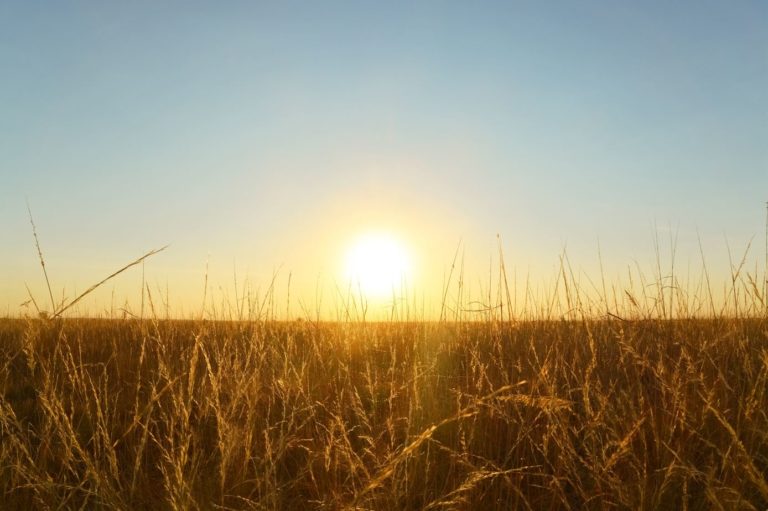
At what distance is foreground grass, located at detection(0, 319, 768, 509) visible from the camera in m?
1.69

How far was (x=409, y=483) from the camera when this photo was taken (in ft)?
6.22

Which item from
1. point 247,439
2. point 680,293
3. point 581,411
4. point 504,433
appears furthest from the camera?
point 680,293

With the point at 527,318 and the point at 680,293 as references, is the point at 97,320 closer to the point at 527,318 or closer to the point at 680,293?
the point at 527,318

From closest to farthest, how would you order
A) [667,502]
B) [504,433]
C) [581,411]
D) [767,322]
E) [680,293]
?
[667,502] < [504,433] < [581,411] < [767,322] < [680,293]

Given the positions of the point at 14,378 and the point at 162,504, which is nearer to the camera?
Result: the point at 162,504

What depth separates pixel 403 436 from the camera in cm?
253

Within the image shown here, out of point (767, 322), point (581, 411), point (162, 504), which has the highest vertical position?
point (767, 322)

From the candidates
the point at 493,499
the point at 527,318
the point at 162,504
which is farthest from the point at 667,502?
the point at 527,318

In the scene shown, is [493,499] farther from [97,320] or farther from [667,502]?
[97,320]

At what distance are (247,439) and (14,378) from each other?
2.85m

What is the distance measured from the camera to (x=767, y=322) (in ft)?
11.4

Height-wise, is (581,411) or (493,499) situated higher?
(581,411)

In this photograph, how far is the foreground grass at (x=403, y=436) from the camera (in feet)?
5.54

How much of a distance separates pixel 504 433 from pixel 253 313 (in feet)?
9.57
